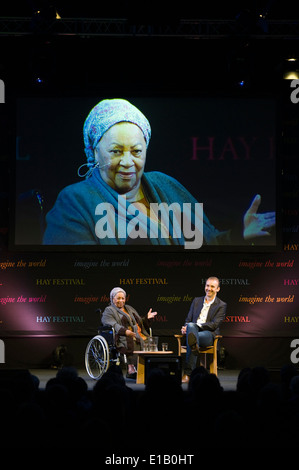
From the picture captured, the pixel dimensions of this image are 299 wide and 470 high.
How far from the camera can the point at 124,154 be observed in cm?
915

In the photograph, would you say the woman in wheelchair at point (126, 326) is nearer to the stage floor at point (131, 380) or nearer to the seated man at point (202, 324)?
the stage floor at point (131, 380)

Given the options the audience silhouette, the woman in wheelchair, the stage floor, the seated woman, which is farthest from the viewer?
the seated woman

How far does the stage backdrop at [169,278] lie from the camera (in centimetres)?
901

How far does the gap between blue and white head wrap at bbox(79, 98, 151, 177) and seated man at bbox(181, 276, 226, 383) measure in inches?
97.8

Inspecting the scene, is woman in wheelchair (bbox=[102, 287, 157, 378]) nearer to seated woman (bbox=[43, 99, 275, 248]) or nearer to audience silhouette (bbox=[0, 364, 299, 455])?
seated woman (bbox=[43, 99, 275, 248])

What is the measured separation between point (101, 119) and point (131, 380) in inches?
138

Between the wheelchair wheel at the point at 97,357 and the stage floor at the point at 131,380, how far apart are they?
11cm

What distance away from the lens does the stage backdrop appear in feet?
29.6

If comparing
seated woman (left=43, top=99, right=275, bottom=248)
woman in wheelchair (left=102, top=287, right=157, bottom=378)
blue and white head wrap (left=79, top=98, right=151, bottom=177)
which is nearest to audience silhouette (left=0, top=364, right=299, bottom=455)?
woman in wheelchair (left=102, top=287, right=157, bottom=378)

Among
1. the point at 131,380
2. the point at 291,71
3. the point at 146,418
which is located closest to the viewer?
the point at 146,418

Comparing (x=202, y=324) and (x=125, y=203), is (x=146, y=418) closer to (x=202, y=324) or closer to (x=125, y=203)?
(x=202, y=324)

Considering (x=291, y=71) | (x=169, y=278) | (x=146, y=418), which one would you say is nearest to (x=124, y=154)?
(x=169, y=278)
